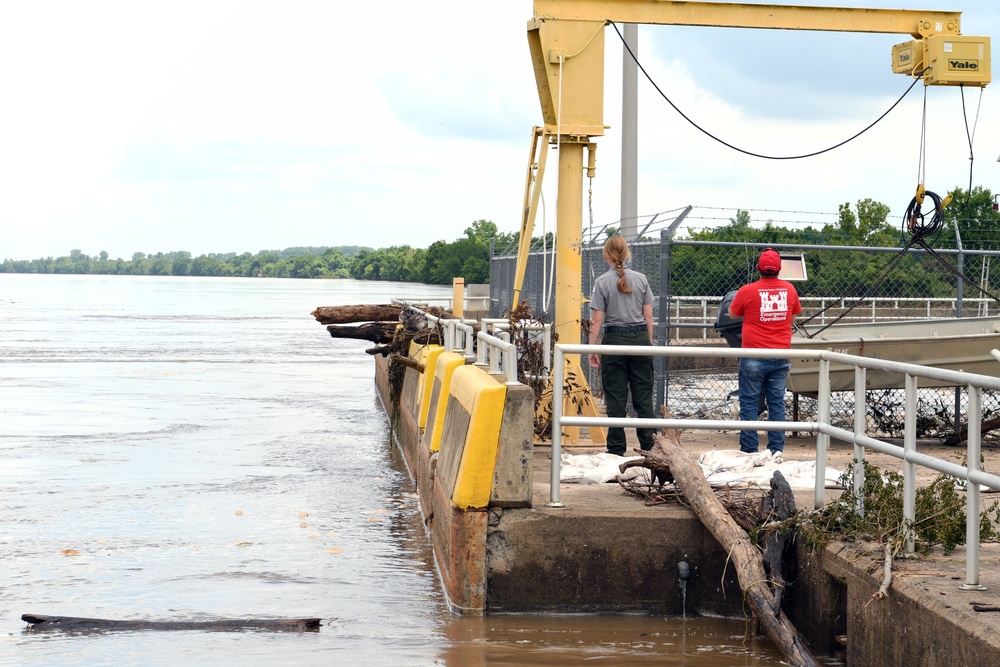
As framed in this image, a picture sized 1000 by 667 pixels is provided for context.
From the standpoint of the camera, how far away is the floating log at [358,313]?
678 inches

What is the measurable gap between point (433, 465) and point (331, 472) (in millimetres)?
4654

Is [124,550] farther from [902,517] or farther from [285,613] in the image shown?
[902,517]

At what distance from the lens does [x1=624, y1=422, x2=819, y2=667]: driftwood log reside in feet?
21.7

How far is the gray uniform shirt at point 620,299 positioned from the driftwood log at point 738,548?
2.62 metres

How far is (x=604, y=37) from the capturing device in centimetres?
1219

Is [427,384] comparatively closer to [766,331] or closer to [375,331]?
[766,331]

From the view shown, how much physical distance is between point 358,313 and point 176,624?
10.5 meters

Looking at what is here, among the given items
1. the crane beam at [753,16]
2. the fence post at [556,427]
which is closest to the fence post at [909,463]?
the fence post at [556,427]

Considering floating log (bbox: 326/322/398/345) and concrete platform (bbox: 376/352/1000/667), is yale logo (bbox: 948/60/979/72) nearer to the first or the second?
concrete platform (bbox: 376/352/1000/667)

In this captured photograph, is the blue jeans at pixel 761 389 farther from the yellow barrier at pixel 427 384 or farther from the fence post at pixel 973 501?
the fence post at pixel 973 501

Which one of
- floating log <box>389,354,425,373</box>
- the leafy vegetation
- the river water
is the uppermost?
floating log <box>389,354,425,373</box>

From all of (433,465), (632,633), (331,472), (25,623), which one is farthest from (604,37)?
(25,623)

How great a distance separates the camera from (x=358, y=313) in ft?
58.4

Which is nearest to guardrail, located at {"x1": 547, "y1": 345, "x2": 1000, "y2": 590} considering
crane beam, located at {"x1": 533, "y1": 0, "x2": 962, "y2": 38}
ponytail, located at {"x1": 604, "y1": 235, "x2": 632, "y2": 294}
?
ponytail, located at {"x1": 604, "y1": 235, "x2": 632, "y2": 294}
